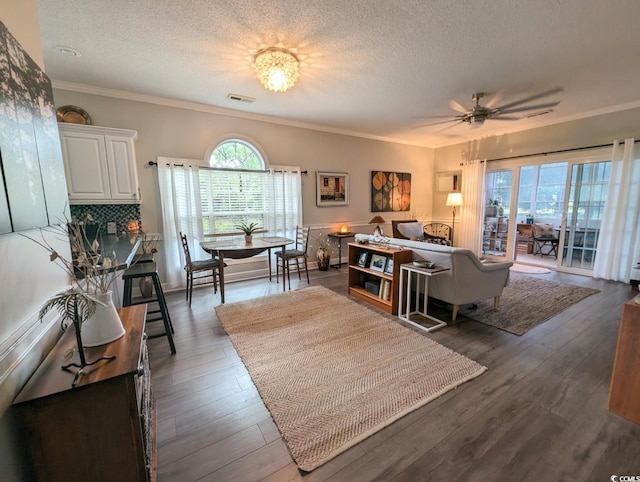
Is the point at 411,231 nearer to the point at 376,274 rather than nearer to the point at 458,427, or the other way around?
the point at 376,274

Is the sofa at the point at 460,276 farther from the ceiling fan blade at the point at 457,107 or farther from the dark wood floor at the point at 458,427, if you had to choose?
the ceiling fan blade at the point at 457,107

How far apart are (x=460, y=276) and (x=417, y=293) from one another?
503 millimetres

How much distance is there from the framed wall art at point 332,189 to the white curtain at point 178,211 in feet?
7.36

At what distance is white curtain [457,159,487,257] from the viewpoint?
587 cm

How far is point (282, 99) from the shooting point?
375 centimetres

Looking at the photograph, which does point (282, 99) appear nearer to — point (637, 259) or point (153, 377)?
point (153, 377)

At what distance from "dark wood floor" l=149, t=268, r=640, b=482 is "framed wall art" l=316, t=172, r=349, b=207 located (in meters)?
3.53

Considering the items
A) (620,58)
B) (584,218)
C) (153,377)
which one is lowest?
(153,377)

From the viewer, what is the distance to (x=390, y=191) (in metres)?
6.33

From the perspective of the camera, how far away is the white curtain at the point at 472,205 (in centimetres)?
587

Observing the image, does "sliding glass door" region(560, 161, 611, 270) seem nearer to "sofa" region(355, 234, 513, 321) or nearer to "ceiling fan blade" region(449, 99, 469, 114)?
"ceiling fan blade" region(449, 99, 469, 114)

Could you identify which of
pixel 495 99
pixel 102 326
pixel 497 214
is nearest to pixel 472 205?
pixel 497 214

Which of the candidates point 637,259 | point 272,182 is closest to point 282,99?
point 272,182

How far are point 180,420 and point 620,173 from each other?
6.43 metres
